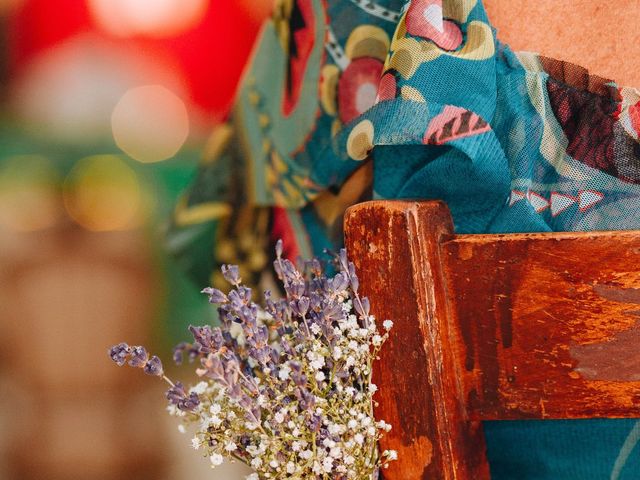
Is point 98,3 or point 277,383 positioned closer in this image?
point 277,383

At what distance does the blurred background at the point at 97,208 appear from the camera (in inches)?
47.3

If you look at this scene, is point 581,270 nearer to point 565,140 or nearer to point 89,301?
point 565,140

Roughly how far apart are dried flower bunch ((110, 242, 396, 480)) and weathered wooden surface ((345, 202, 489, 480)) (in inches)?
0.6

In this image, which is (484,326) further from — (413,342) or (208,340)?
(208,340)

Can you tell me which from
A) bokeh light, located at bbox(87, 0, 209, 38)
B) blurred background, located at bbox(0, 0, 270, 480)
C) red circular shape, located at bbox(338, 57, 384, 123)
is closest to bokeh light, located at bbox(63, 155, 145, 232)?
blurred background, located at bbox(0, 0, 270, 480)

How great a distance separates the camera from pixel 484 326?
0.59 m

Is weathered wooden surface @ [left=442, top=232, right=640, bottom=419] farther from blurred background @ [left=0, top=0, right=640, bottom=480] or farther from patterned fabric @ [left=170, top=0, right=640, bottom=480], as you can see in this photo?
blurred background @ [left=0, top=0, right=640, bottom=480]

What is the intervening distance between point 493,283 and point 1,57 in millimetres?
998

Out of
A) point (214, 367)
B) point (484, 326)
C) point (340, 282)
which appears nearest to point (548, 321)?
point (484, 326)

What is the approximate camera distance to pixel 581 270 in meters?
0.56

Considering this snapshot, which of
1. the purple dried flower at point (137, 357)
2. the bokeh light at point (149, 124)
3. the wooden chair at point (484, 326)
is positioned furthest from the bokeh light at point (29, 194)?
the wooden chair at point (484, 326)

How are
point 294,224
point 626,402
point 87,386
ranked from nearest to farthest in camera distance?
point 626,402, point 294,224, point 87,386

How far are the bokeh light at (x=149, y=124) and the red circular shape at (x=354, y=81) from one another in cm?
33

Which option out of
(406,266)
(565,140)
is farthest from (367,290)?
(565,140)
